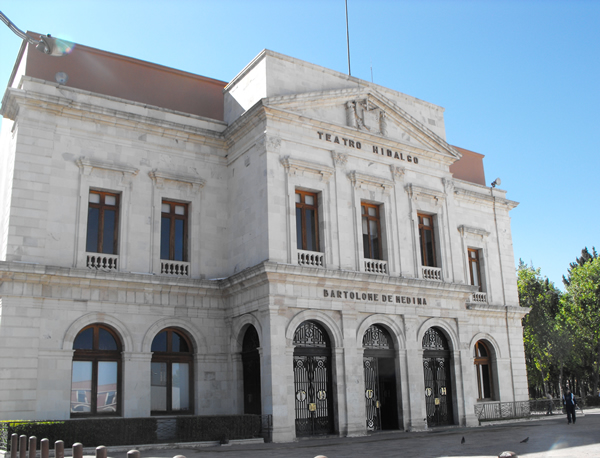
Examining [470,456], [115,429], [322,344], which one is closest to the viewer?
[470,456]

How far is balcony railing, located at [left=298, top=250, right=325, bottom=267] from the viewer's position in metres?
22.5

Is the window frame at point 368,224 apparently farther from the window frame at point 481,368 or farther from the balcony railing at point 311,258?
the window frame at point 481,368

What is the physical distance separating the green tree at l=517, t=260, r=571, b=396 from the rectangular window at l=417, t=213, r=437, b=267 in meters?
24.0

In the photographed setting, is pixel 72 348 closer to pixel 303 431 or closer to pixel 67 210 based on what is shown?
pixel 67 210

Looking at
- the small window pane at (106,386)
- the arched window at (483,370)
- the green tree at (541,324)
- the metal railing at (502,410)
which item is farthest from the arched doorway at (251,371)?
the green tree at (541,324)

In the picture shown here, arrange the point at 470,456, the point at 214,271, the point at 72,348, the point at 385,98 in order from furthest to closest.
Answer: the point at 385,98, the point at 214,271, the point at 72,348, the point at 470,456

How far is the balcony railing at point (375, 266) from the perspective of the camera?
79.4ft

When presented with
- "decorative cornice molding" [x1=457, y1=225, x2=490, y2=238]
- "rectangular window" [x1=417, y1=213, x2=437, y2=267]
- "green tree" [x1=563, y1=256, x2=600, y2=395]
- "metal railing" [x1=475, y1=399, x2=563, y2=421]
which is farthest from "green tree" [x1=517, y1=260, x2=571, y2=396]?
"rectangular window" [x1=417, y1=213, x2=437, y2=267]

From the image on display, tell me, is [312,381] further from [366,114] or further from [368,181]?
[366,114]

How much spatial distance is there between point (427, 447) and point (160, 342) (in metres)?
10.7

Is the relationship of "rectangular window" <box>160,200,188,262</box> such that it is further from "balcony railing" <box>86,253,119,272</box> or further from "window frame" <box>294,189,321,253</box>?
"window frame" <box>294,189,321,253</box>

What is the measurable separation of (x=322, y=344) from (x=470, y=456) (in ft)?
28.3

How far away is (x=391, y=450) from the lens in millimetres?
16922

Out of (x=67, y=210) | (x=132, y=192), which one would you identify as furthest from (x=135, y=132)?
(x=67, y=210)
